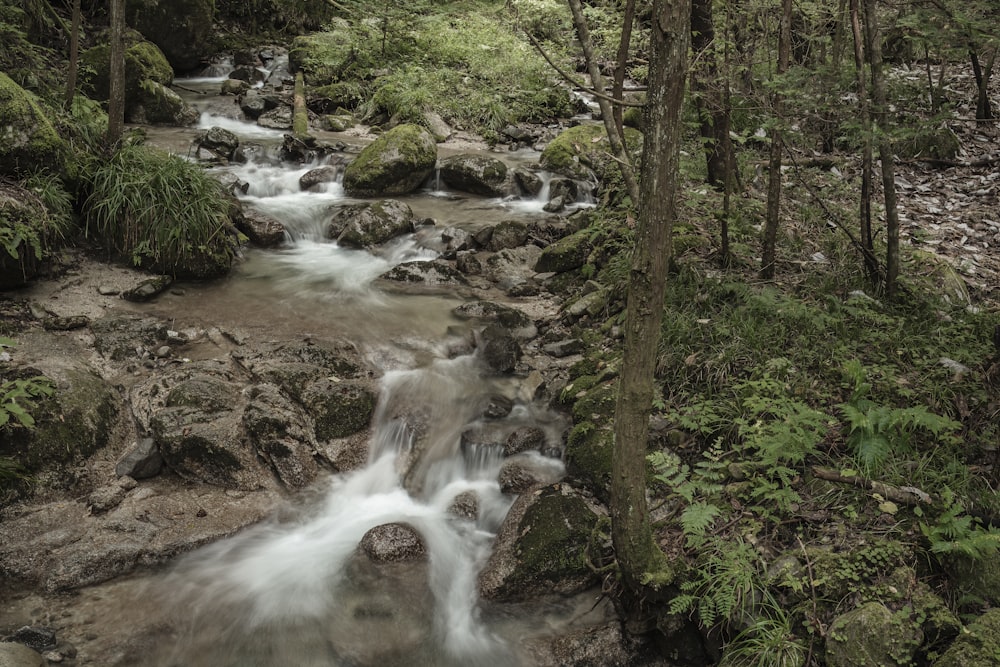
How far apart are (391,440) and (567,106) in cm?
1241

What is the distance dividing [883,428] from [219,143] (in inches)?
451

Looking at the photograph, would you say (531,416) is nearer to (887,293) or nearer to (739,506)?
(739,506)

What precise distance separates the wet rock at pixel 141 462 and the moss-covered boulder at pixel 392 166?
6651mm

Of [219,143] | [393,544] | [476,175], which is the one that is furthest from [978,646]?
[219,143]

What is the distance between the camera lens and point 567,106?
15977mm

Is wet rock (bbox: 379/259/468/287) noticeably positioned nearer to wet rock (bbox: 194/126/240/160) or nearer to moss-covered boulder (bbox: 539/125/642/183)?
moss-covered boulder (bbox: 539/125/642/183)

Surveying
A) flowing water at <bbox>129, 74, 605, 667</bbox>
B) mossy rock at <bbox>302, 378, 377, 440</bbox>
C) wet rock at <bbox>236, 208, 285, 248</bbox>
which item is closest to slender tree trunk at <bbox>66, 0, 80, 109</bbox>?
wet rock at <bbox>236, 208, 285, 248</bbox>

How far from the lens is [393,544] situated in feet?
15.6

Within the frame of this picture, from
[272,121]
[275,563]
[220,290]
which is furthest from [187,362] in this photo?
[272,121]

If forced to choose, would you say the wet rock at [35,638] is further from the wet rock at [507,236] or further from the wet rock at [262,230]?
the wet rock at [507,236]

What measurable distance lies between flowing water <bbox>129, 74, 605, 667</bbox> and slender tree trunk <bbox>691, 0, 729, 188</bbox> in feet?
10.8

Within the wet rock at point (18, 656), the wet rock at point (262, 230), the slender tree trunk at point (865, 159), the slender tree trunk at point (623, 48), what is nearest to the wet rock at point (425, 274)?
the wet rock at point (262, 230)

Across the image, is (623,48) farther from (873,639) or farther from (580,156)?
(580,156)

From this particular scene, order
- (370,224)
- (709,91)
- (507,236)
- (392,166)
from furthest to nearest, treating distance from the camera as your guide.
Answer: (392,166), (370,224), (507,236), (709,91)
